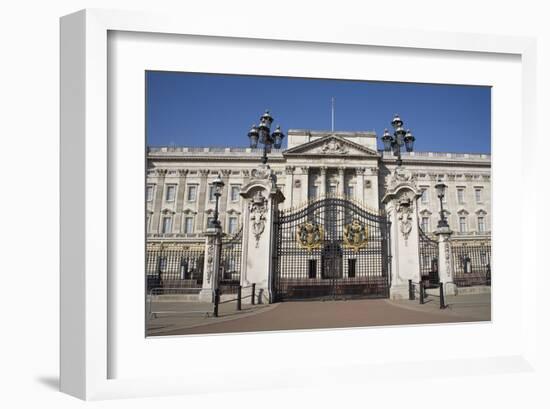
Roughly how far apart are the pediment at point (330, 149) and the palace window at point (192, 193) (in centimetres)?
540

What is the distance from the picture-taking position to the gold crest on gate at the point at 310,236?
529 inches

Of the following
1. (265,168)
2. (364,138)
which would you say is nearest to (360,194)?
(364,138)

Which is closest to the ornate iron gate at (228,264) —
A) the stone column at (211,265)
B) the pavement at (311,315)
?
the stone column at (211,265)

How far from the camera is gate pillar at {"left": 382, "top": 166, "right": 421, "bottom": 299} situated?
40.1ft

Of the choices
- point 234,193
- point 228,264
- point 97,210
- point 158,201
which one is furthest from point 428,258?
point 158,201

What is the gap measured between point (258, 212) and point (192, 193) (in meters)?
15.2

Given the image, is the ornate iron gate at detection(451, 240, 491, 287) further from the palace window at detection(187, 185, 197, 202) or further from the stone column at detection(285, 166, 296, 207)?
the palace window at detection(187, 185, 197, 202)

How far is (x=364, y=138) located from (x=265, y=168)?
1684cm

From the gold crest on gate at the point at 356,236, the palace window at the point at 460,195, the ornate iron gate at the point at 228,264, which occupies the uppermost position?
the palace window at the point at 460,195

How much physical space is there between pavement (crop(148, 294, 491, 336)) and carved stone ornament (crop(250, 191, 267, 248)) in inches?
72.2

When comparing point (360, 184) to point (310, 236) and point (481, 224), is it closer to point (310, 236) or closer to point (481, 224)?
point (481, 224)

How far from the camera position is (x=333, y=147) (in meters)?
27.4

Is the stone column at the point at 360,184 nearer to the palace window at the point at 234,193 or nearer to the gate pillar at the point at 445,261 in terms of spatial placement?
the palace window at the point at 234,193

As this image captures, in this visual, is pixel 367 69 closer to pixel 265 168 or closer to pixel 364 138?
pixel 265 168
